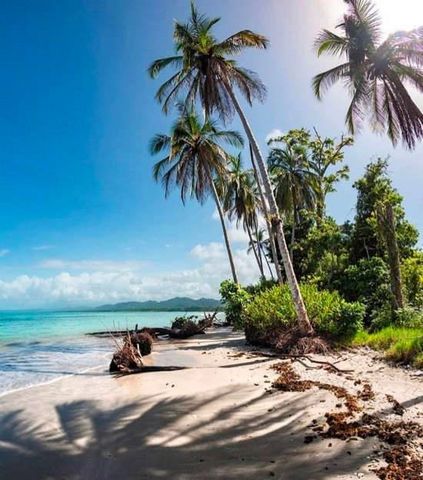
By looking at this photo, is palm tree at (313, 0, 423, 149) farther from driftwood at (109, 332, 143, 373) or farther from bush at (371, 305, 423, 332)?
driftwood at (109, 332, 143, 373)

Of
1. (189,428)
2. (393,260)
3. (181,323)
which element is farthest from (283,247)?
(181,323)

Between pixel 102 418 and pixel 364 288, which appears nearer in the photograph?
pixel 102 418

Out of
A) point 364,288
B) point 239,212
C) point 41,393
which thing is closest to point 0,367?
point 41,393

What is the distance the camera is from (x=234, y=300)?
1809cm

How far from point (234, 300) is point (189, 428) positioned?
1276cm

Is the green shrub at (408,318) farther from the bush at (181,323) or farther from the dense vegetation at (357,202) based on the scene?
the bush at (181,323)

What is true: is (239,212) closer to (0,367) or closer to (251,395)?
(0,367)

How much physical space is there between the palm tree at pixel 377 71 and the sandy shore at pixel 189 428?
992cm

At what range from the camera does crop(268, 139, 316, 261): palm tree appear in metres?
30.8

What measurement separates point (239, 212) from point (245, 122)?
734 inches

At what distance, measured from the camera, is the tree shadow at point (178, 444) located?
409 centimetres

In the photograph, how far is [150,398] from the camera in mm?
7309

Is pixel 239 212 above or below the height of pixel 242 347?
above

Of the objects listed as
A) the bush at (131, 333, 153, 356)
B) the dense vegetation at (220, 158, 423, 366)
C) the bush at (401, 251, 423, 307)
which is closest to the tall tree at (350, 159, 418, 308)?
the dense vegetation at (220, 158, 423, 366)
